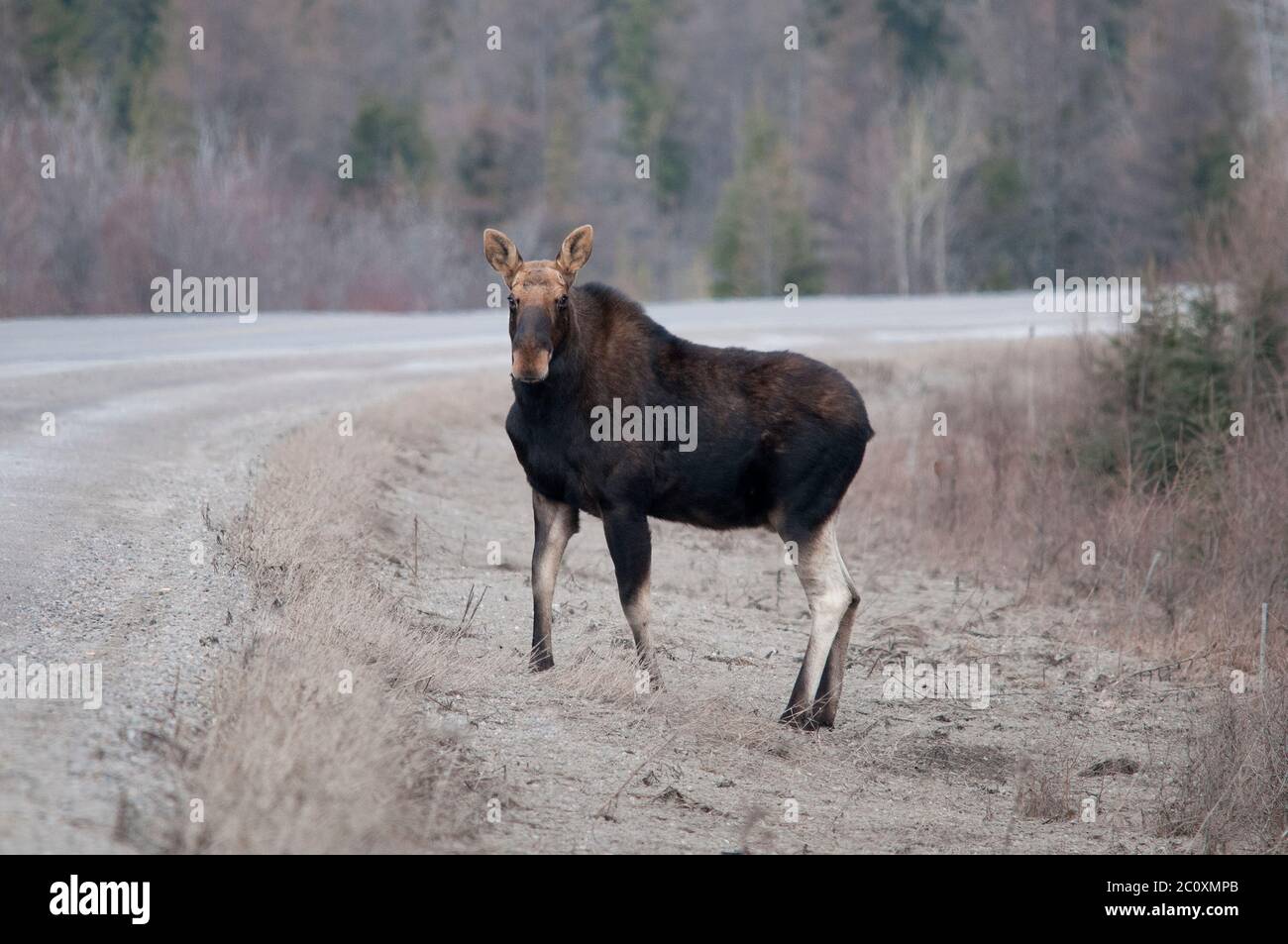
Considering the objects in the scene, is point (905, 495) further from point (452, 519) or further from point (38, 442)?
point (38, 442)

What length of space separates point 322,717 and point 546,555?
2585 millimetres

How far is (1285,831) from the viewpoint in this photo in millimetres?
8578

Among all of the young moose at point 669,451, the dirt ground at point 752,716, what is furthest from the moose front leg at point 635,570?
the dirt ground at point 752,716

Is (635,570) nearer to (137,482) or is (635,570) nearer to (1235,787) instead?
(1235,787)

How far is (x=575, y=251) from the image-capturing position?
9.12 m

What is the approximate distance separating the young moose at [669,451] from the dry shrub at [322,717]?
1102 mm

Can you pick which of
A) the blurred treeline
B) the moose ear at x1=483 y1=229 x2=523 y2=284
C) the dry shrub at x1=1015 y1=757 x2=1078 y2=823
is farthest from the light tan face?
the blurred treeline

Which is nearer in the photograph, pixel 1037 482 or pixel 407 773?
pixel 407 773

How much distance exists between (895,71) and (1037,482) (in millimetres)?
44136

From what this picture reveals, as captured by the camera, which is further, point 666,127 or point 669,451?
point 666,127

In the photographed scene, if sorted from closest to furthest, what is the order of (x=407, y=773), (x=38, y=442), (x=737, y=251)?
(x=407, y=773) → (x=38, y=442) → (x=737, y=251)

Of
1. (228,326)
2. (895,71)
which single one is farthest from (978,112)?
(228,326)

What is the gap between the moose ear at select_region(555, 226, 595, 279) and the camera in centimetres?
902

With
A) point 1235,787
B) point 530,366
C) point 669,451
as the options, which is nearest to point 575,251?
point 530,366
